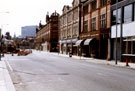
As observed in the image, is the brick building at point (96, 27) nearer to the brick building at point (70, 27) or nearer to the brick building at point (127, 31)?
the brick building at point (70, 27)

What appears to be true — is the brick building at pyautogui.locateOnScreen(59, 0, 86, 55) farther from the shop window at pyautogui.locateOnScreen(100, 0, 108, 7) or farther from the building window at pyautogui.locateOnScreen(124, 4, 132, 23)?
the building window at pyautogui.locateOnScreen(124, 4, 132, 23)

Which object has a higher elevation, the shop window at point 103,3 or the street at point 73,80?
the shop window at point 103,3

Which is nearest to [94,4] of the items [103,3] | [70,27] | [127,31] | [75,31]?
[103,3]

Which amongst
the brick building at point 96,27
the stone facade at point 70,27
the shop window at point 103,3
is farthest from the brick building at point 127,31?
the stone facade at point 70,27

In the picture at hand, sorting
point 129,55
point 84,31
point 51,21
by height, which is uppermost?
point 51,21

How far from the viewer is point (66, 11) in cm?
7519

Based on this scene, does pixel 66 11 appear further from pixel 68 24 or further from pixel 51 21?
pixel 51 21

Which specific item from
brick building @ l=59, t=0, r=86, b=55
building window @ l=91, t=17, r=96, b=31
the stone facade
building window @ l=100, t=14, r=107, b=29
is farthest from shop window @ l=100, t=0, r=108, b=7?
the stone facade

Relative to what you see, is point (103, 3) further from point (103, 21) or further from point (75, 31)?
point (75, 31)

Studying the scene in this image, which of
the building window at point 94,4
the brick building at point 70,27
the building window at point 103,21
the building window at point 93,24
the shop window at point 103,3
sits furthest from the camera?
the brick building at point 70,27

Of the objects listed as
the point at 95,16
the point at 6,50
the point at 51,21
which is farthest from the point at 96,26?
the point at 51,21

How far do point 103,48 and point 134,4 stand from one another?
1362cm

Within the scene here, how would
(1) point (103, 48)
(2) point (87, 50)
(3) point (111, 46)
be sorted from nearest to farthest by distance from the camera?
(3) point (111, 46)
(1) point (103, 48)
(2) point (87, 50)

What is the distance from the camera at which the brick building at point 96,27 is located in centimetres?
4222
